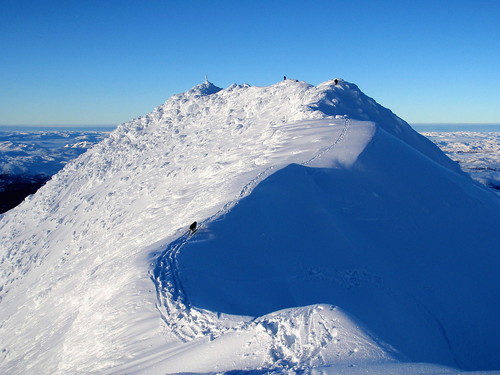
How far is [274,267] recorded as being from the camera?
8.45 m

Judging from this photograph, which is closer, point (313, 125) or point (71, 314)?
point (71, 314)

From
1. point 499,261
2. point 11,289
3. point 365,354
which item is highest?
point 365,354

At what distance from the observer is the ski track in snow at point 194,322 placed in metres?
4.70

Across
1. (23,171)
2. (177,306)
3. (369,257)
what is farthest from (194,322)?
(23,171)

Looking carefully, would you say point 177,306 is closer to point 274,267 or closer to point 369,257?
point 274,267

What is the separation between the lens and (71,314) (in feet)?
32.9

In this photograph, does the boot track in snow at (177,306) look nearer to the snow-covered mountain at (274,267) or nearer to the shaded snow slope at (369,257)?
the snow-covered mountain at (274,267)

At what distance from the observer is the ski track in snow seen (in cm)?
470

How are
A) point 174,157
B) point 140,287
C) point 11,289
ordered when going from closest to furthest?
point 140,287 < point 11,289 < point 174,157

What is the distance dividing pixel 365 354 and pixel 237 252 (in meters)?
4.56

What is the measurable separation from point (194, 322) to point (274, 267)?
2822mm

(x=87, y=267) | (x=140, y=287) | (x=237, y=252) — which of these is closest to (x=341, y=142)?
(x=237, y=252)

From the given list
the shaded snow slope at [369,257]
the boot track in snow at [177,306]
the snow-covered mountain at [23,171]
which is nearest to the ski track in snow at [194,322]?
the boot track in snow at [177,306]

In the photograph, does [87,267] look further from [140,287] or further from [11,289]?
[140,287]
